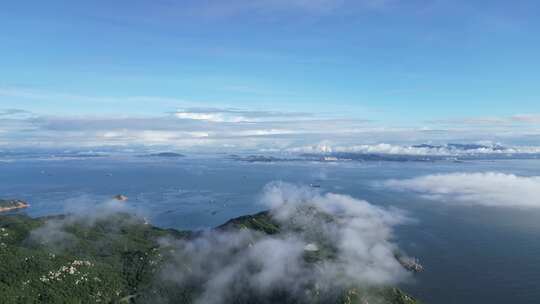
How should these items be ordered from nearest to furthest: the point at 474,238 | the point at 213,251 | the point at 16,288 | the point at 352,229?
the point at 16,288 < the point at 213,251 < the point at 474,238 < the point at 352,229

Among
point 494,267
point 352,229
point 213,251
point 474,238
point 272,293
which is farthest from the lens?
point 352,229

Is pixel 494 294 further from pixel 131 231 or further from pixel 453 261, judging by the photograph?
pixel 131 231

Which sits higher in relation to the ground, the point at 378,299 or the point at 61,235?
the point at 61,235

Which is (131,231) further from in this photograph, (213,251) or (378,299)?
(378,299)

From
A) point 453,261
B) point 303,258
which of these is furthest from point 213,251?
point 453,261

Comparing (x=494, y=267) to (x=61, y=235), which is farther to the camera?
(x=61, y=235)

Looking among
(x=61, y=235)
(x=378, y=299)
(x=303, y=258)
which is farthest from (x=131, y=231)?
(x=378, y=299)
